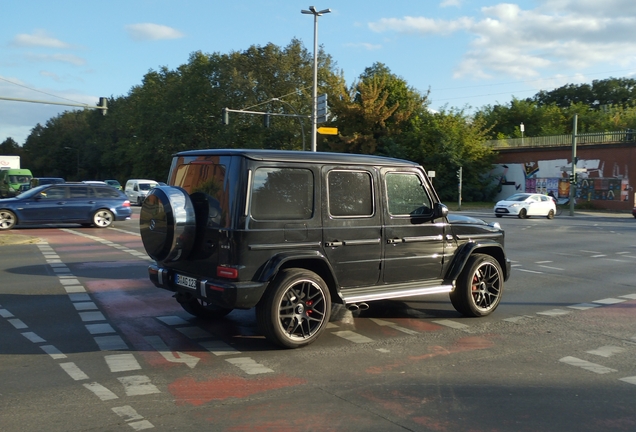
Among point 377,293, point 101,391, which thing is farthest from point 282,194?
point 101,391

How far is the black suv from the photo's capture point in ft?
21.1

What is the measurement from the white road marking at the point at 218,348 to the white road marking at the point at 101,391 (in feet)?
4.45

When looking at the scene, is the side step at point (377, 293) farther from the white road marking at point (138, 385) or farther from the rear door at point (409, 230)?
the white road marking at point (138, 385)

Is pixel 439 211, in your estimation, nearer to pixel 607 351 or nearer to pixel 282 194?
pixel 282 194

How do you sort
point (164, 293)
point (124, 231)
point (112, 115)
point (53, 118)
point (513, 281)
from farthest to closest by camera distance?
point (53, 118)
point (112, 115)
point (124, 231)
point (513, 281)
point (164, 293)

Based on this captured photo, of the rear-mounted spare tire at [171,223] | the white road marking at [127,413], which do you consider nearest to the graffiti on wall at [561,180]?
the rear-mounted spare tire at [171,223]

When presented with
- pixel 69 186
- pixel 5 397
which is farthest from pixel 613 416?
pixel 69 186

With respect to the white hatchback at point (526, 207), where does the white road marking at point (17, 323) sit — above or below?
below

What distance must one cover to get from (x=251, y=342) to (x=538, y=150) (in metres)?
51.8

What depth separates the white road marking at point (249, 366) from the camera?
5914mm

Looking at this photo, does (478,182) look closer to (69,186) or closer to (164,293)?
(69,186)

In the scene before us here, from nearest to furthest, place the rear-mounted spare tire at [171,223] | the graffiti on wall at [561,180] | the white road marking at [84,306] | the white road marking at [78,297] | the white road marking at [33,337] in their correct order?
1. the rear-mounted spare tire at [171,223]
2. the white road marking at [33,337]
3. the white road marking at [84,306]
4. the white road marking at [78,297]
5. the graffiti on wall at [561,180]

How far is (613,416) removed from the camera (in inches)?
191

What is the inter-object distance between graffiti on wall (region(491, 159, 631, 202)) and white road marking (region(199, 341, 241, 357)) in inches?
1787
